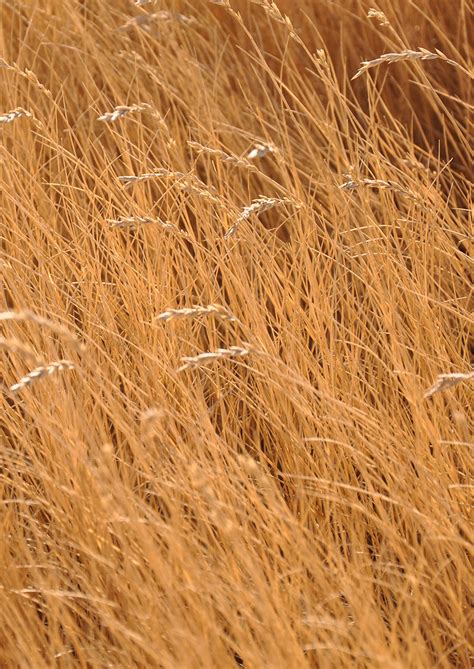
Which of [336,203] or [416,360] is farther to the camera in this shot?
[336,203]

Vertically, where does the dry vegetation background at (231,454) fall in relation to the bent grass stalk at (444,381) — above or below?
below

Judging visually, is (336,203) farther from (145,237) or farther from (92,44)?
(92,44)

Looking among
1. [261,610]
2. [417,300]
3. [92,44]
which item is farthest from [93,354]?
[92,44]

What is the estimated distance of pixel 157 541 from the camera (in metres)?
1.52

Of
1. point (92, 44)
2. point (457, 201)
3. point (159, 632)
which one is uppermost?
point (92, 44)

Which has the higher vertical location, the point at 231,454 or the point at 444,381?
the point at 444,381

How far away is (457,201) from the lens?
2.56m

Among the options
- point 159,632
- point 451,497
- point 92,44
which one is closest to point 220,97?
point 92,44

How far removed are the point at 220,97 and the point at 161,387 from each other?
1.16m

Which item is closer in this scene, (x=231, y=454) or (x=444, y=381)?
(x=444, y=381)

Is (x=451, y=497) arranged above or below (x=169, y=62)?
below

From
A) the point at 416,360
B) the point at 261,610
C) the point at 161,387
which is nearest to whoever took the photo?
the point at 261,610

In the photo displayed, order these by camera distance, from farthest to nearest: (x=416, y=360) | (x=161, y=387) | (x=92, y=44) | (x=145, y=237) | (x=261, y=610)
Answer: (x=92, y=44), (x=145, y=237), (x=416, y=360), (x=161, y=387), (x=261, y=610)

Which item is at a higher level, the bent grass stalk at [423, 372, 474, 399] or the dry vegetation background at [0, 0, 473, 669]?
the bent grass stalk at [423, 372, 474, 399]
